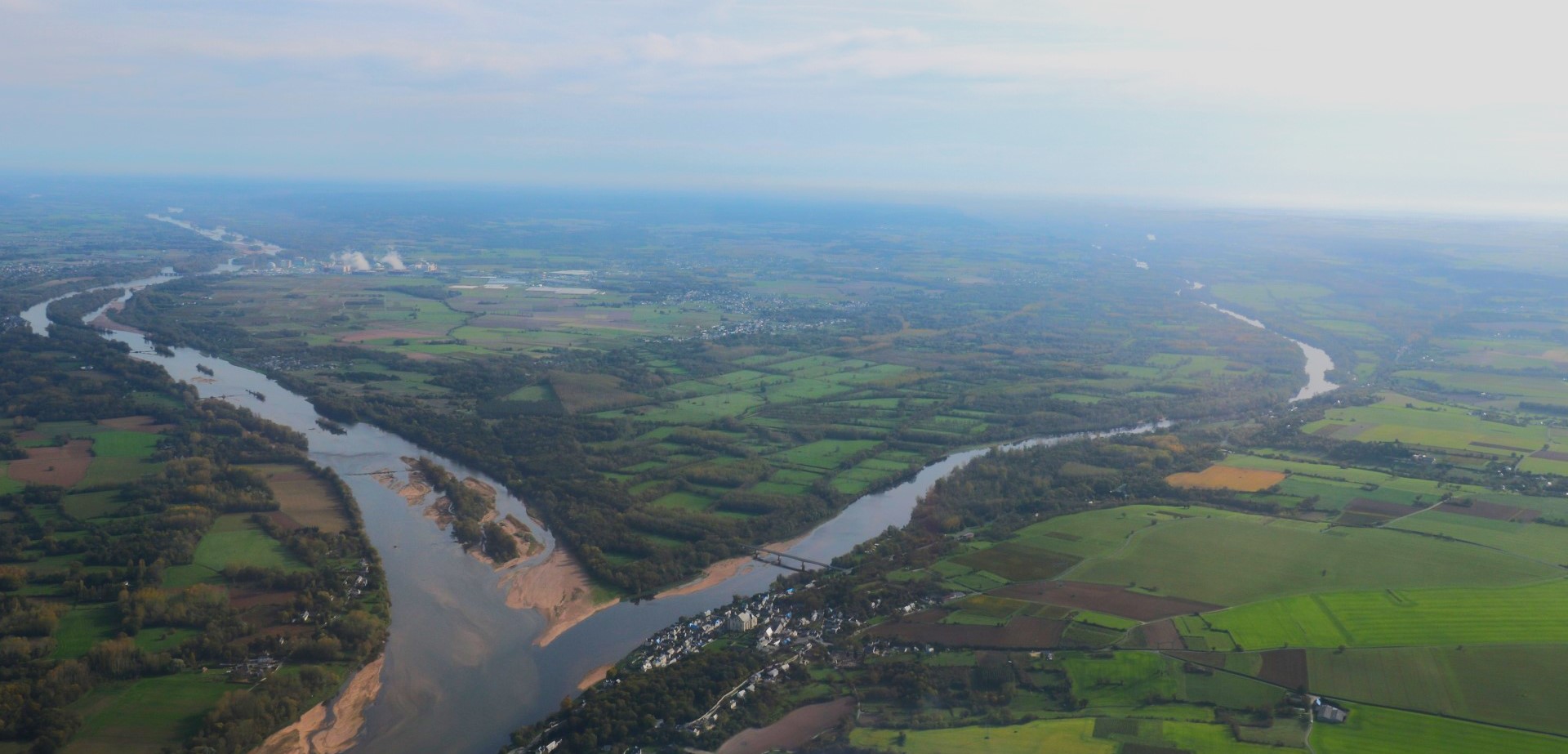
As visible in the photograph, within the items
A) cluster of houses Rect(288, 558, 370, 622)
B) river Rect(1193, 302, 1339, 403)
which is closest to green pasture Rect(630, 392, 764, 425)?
cluster of houses Rect(288, 558, 370, 622)

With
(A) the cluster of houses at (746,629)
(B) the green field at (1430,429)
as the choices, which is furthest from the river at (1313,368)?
(A) the cluster of houses at (746,629)

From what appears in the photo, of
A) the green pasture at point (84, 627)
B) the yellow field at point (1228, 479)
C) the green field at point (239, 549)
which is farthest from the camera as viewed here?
the yellow field at point (1228, 479)

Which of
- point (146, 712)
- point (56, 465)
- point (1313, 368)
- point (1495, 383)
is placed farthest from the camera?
point (1313, 368)

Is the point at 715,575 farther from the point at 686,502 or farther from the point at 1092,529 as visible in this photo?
the point at 1092,529

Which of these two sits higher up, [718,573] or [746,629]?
[746,629]

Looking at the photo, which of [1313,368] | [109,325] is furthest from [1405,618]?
[109,325]

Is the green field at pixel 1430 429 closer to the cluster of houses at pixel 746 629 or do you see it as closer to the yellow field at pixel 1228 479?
the yellow field at pixel 1228 479

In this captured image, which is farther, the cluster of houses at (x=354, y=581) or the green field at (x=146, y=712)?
the cluster of houses at (x=354, y=581)

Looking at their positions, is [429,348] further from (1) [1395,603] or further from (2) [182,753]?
(1) [1395,603]
